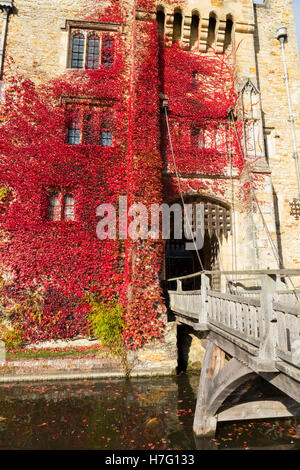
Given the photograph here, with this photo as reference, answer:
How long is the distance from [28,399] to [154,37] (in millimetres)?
13344

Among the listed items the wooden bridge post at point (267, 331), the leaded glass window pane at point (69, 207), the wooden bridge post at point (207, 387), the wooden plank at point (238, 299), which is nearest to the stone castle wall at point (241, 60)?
the leaded glass window pane at point (69, 207)

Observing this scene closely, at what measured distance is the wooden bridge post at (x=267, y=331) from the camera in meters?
2.87

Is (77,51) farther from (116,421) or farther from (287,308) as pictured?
(116,421)

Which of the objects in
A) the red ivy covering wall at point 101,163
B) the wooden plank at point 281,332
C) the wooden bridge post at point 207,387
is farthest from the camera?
the red ivy covering wall at point 101,163

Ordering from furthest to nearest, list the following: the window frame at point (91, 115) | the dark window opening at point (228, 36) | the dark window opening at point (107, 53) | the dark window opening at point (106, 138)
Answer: the dark window opening at point (228, 36) → the dark window opening at point (107, 53) → the dark window opening at point (106, 138) → the window frame at point (91, 115)

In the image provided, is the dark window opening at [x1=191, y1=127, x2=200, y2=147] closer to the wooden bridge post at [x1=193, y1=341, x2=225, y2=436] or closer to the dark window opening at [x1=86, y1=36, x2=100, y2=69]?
the dark window opening at [x1=86, y1=36, x2=100, y2=69]

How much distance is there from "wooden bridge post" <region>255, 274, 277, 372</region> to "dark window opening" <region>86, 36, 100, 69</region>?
41.5 ft

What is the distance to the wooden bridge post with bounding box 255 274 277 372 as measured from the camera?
2.87 m

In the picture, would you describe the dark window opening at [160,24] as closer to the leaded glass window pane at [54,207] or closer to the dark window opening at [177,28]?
the dark window opening at [177,28]

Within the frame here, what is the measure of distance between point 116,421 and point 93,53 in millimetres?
13878

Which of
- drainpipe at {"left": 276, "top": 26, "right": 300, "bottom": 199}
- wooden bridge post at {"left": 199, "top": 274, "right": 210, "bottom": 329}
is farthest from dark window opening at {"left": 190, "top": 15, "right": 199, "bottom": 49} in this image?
wooden bridge post at {"left": 199, "top": 274, "right": 210, "bottom": 329}

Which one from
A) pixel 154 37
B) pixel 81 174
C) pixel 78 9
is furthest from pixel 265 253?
pixel 78 9

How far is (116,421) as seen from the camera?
18.8 feet
